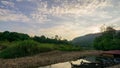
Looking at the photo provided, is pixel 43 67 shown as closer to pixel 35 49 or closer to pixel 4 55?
pixel 4 55

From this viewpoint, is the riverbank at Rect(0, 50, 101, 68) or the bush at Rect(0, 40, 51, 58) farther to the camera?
the bush at Rect(0, 40, 51, 58)

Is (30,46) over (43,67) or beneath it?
over

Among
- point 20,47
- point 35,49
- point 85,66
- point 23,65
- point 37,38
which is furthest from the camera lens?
point 37,38

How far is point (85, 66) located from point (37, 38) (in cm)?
7642

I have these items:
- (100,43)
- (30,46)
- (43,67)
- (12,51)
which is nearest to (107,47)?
(100,43)

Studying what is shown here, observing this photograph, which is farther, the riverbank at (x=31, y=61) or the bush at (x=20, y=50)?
the bush at (x=20, y=50)

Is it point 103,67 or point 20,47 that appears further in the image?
point 20,47

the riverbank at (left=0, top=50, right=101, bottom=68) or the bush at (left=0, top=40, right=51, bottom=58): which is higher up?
the bush at (left=0, top=40, right=51, bottom=58)

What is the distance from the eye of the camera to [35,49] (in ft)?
231

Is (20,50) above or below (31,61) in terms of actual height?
above

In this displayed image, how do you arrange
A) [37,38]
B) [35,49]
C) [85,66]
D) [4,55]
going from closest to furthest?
[85,66]
[4,55]
[35,49]
[37,38]

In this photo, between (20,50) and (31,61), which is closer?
(31,61)

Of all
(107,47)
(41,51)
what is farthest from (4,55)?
(107,47)

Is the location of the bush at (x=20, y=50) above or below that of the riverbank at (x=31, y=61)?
above
